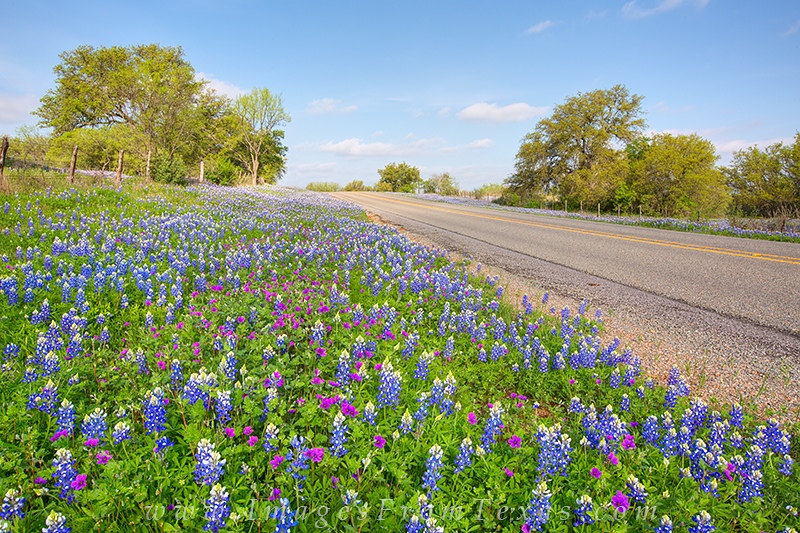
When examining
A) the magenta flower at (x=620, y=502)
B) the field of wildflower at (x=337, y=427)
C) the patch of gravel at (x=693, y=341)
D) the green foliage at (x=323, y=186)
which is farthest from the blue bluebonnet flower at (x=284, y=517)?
the green foliage at (x=323, y=186)

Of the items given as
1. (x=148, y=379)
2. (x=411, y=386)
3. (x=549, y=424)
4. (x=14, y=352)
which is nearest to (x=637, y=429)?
(x=549, y=424)

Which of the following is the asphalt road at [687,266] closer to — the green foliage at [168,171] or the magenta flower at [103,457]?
the magenta flower at [103,457]

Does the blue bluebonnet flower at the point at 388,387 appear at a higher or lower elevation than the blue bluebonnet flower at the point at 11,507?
higher

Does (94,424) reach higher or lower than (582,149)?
lower

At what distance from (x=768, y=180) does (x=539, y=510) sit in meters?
48.7

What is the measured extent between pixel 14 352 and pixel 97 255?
10.4ft

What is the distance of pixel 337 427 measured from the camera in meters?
2.19

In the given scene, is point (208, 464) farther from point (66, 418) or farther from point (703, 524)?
point (703, 524)

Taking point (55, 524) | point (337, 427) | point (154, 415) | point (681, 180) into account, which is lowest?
point (55, 524)

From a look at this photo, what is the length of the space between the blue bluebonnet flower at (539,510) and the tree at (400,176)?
8655cm

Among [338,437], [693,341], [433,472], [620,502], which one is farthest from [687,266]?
[338,437]

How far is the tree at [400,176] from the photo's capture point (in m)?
87.0

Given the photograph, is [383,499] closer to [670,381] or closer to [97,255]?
[670,381]

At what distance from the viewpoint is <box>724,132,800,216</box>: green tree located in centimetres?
3142
